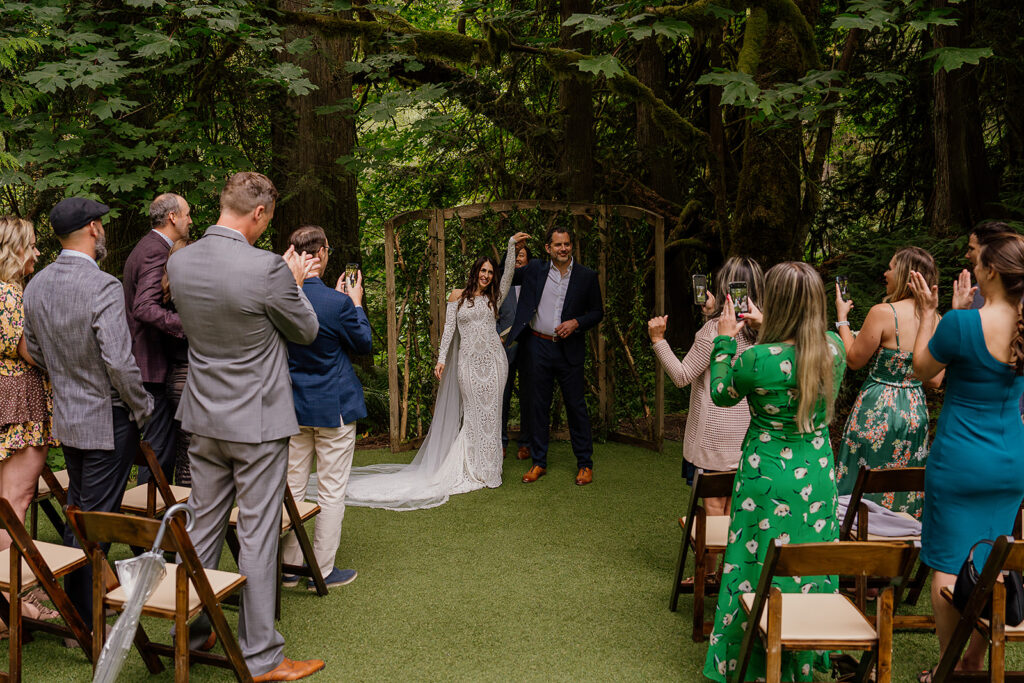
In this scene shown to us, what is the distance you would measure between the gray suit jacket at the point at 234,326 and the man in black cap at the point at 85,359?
1.53 ft

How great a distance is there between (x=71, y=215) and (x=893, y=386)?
4198 mm

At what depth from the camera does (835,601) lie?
2.86 meters

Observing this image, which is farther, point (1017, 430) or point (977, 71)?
point (977, 71)

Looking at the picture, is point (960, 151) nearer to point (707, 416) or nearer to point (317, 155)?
point (707, 416)

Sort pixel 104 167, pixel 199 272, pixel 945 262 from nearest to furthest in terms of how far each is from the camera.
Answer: pixel 199 272
pixel 104 167
pixel 945 262

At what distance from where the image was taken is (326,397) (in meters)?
4.20

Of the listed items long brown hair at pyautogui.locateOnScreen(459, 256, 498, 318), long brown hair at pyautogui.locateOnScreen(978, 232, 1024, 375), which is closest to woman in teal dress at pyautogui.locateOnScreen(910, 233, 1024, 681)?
long brown hair at pyautogui.locateOnScreen(978, 232, 1024, 375)

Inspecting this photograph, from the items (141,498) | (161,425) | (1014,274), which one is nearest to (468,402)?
(161,425)

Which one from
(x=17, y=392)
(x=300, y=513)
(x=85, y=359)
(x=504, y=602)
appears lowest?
(x=504, y=602)

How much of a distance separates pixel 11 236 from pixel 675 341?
337 inches

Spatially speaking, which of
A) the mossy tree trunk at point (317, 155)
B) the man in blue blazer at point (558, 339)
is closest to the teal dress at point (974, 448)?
the man in blue blazer at point (558, 339)

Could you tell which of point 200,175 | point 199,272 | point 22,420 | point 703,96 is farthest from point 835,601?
point 703,96

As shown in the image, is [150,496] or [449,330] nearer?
[150,496]

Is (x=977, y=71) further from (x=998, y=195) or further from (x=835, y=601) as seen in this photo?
(x=835, y=601)
